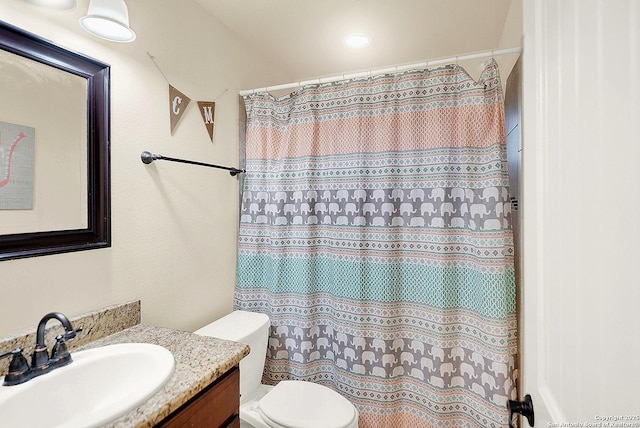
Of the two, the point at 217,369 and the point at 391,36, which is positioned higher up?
the point at 391,36

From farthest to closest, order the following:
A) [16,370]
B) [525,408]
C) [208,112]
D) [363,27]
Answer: [363,27] < [208,112] < [16,370] < [525,408]

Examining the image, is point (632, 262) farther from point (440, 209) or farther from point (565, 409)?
point (440, 209)

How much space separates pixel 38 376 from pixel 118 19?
1121mm

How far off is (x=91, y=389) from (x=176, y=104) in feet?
4.14

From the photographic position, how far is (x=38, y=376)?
0.90m

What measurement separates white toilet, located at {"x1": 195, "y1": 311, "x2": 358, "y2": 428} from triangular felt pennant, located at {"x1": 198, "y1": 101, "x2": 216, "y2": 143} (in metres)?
1.09

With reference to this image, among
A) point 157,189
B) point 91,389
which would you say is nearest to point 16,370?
point 91,389

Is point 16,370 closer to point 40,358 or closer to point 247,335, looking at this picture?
point 40,358

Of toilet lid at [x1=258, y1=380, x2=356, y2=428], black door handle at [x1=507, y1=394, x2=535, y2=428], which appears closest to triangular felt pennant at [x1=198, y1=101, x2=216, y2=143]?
toilet lid at [x1=258, y1=380, x2=356, y2=428]

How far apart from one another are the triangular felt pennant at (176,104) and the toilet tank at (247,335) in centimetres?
107

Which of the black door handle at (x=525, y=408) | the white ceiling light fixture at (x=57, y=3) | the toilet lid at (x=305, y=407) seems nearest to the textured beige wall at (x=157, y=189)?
the white ceiling light fixture at (x=57, y=3)

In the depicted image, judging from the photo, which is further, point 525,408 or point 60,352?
point 60,352

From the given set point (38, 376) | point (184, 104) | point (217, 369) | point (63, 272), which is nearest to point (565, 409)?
point (217, 369)

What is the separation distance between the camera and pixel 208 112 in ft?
5.76
